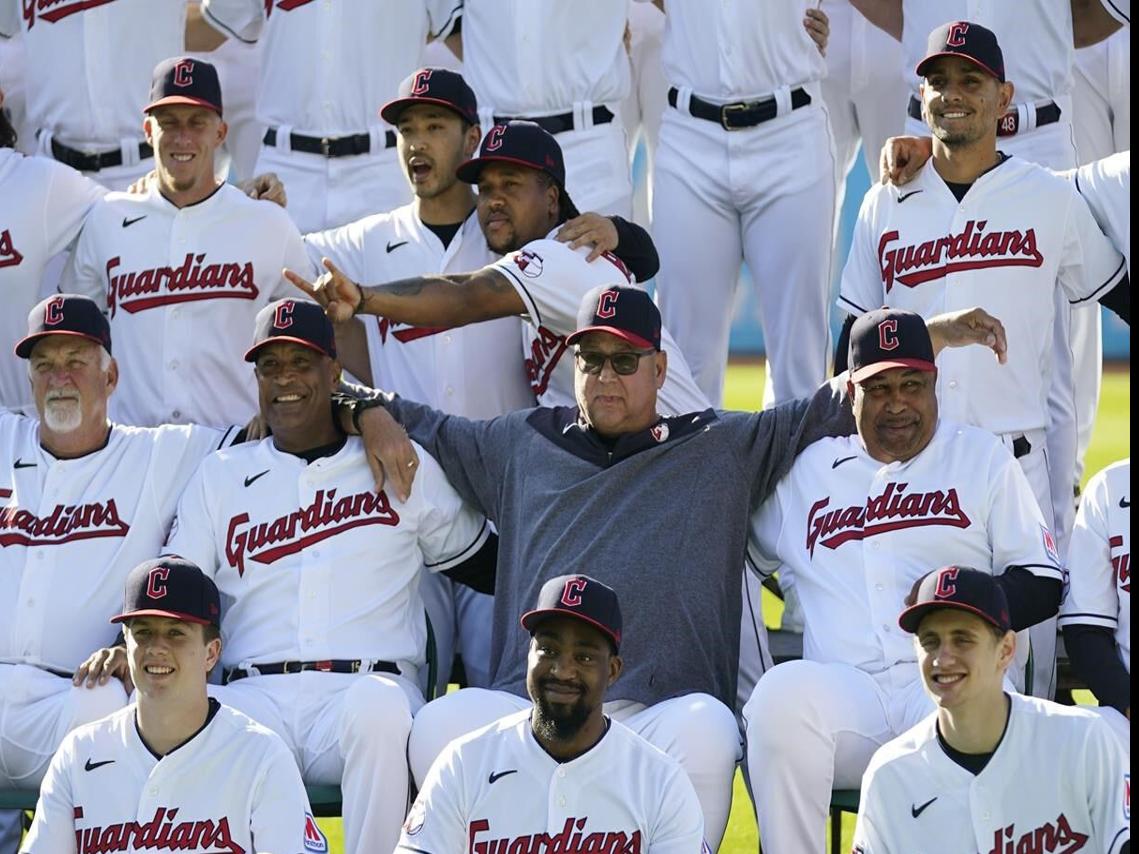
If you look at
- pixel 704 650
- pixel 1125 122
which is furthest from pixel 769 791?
pixel 1125 122

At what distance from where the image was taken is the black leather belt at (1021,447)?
21.7ft

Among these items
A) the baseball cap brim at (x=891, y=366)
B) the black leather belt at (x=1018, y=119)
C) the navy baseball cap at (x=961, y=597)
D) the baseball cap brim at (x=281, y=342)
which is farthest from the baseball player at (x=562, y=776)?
the black leather belt at (x=1018, y=119)

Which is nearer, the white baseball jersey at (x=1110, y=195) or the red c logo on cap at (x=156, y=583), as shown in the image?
the red c logo on cap at (x=156, y=583)

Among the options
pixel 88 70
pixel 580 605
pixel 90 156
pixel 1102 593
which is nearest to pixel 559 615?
pixel 580 605

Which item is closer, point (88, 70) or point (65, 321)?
point (65, 321)

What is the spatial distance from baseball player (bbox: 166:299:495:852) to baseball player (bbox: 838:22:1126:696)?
1545 mm

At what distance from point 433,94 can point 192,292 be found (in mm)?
971

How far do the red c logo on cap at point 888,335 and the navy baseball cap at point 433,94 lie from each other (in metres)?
1.73

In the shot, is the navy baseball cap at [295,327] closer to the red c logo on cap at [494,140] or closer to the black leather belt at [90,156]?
the red c logo on cap at [494,140]

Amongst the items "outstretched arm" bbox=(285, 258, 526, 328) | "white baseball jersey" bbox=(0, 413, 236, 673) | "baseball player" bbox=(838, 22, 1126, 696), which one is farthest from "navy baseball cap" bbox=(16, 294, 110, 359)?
"baseball player" bbox=(838, 22, 1126, 696)

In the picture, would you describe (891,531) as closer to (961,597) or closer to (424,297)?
(961,597)

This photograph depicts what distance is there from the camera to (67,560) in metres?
6.30

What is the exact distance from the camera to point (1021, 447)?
661 centimetres

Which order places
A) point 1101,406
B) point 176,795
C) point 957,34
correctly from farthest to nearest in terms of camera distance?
point 1101,406 < point 957,34 < point 176,795
